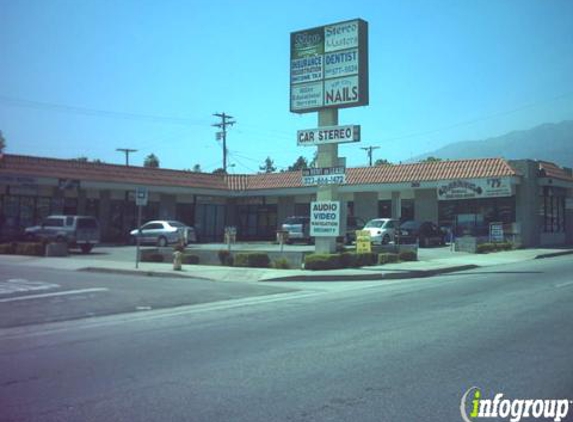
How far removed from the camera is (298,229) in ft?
123

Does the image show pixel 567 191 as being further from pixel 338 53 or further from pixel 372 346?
pixel 372 346

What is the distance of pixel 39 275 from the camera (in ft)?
67.7

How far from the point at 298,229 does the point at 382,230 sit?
213 inches

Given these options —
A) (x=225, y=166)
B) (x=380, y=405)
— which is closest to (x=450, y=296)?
(x=380, y=405)

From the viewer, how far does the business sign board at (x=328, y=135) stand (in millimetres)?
23703

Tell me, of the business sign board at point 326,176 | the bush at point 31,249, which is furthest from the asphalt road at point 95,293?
the bush at point 31,249

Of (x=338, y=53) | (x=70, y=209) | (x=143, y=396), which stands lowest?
(x=143, y=396)

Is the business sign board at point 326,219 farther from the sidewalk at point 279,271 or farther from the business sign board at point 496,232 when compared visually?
the business sign board at point 496,232

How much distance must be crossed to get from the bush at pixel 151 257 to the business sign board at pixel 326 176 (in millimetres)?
7432

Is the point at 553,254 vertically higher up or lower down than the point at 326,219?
lower down

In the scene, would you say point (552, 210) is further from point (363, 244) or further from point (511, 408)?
point (511, 408)

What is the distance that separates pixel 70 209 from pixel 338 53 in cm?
2305

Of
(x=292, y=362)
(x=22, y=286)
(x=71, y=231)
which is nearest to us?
(x=292, y=362)

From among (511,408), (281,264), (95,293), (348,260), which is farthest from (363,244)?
(511,408)
